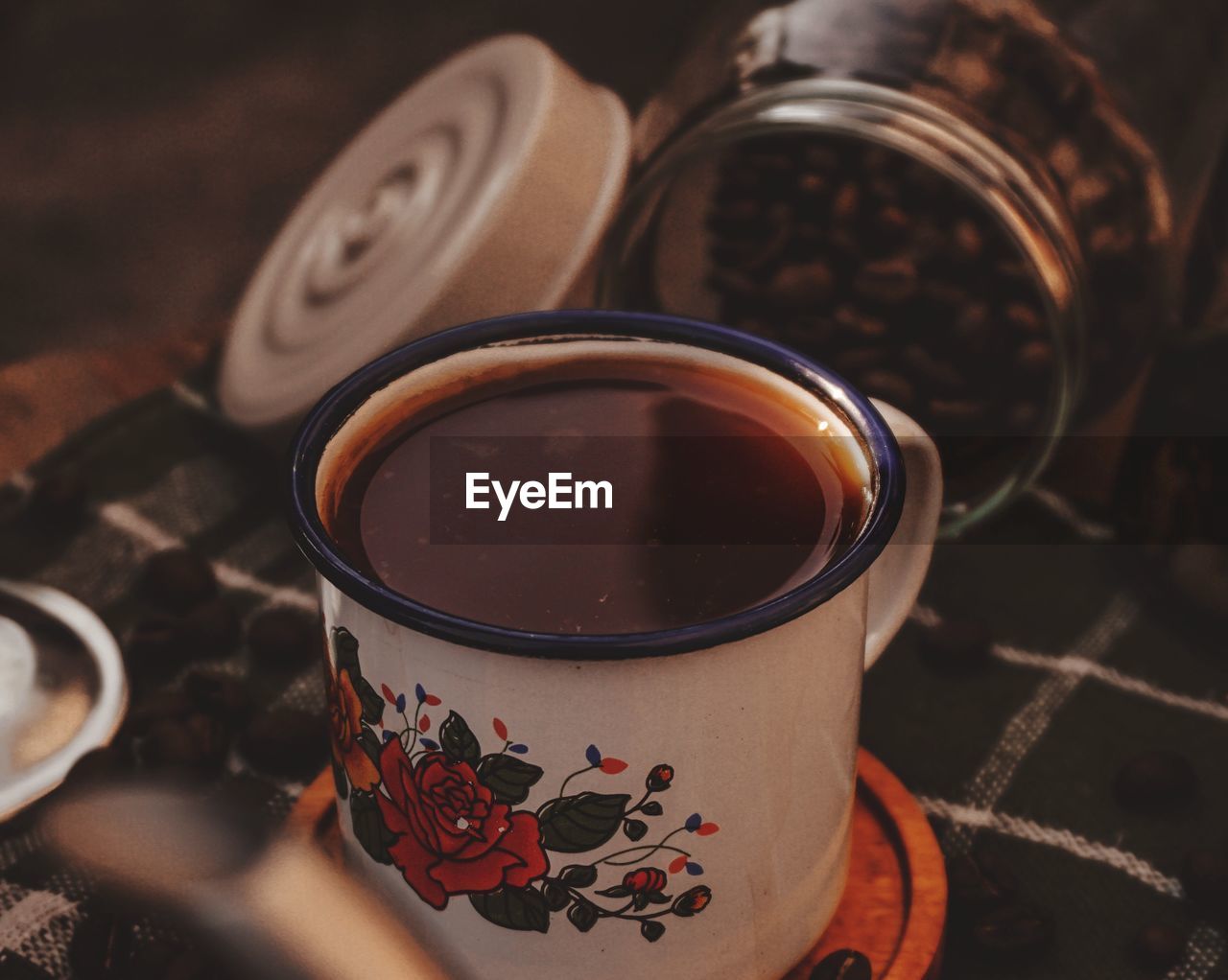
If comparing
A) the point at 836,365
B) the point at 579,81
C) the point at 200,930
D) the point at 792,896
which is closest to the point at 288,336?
the point at 579,81

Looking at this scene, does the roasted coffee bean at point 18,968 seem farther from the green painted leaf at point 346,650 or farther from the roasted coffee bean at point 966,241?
the roasted coffee bean at point 966,241

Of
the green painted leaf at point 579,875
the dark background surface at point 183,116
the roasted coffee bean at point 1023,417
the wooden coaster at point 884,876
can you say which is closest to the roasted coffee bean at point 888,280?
the roasted coffee bean at point 1023,417

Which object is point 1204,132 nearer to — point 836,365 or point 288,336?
point 836,365

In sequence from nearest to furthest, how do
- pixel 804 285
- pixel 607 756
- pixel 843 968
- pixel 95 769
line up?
1. pixel 607 756
2. pixel 843 968
3. pixel 95 769
4. pixel 804 285

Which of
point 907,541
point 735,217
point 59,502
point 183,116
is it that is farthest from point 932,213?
point 183,116

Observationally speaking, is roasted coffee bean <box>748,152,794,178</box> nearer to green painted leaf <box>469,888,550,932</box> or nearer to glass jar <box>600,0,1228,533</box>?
glass jar <box>600,0,1228,533</box>

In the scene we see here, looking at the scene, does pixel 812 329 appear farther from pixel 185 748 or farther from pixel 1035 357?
pixel 185 748
